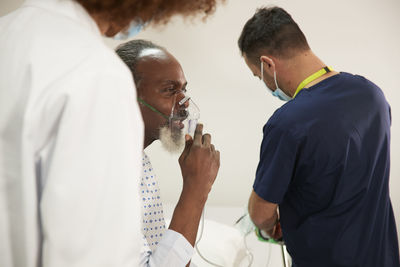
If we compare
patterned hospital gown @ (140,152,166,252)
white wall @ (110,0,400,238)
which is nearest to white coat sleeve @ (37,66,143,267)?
patterned hospital gown @ (140,152,166,252)

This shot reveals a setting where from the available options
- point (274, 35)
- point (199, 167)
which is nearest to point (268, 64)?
point (274, 35)

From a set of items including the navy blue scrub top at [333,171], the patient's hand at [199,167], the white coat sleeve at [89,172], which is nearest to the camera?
the white coat sleeve at [89,172]

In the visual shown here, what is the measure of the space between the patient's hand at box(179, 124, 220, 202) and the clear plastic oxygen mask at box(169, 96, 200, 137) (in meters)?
0.35

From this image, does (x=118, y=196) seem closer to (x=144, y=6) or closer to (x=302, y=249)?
(x=144, y=6)

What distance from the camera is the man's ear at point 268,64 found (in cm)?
130

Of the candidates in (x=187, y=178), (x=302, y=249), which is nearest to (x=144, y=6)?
(x=187, y=178)

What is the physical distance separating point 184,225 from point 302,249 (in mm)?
624

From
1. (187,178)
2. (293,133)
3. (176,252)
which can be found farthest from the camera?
(293,133)

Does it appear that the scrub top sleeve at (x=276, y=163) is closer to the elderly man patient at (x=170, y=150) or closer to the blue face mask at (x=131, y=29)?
the elderly man patient at (x=170, y=150)

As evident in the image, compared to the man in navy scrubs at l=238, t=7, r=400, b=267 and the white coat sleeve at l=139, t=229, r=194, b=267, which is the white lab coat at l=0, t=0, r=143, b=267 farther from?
the man in navy scrubs at l=238, t=7, r=400, b=267

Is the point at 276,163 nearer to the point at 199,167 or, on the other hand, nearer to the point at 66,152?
the point at 199,167

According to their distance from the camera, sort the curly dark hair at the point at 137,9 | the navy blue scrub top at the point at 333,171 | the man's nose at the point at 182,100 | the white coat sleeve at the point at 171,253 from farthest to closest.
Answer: the man's nose at the point at 182,100 → the navy blue scrub top at the point at 333,171 → the white coat sleeve at the point at 171,253 → the curly dark hair at the point at 137,9

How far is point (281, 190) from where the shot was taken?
114 cm

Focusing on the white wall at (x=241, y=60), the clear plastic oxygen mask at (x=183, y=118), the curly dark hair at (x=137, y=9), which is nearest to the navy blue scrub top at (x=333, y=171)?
the clear plastic oxygen mask at (x=183, y=118)
